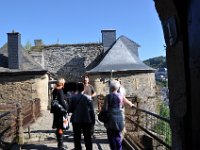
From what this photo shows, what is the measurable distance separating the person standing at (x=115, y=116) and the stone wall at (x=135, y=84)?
82.4 feet

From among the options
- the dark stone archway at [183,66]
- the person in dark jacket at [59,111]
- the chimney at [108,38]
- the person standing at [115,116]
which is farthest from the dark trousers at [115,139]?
the chimney at [108,38]

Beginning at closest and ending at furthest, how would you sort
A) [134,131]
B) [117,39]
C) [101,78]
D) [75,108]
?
[75,108]
[134,131]
[101,78]
[117,39]

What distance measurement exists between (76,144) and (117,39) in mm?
30048

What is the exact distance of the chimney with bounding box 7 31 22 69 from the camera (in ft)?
105

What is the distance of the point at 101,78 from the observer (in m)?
33.4

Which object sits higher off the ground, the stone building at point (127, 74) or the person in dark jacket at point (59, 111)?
the stone building at point (127, 74)

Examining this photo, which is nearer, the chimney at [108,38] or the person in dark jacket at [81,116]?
the person in dark jacket at [81,116]

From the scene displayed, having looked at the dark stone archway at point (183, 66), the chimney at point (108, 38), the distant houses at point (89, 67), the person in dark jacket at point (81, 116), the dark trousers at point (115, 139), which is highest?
the chimney at point (108, 38)

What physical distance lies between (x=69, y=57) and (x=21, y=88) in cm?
1126

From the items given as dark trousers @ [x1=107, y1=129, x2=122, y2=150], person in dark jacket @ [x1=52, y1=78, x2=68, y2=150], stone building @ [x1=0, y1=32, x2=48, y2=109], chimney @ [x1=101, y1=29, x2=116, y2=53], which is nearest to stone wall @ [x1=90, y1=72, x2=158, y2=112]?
stone building @ [x1=0, y1=32, x2=48, y2=109]

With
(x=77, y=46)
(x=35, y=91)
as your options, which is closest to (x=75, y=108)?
(x=35, y=91)

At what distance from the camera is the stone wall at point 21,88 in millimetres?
31000

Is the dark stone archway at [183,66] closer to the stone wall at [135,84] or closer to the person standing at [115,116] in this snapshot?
the person standing at [115,116]

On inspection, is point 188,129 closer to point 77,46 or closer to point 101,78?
point 101,78
